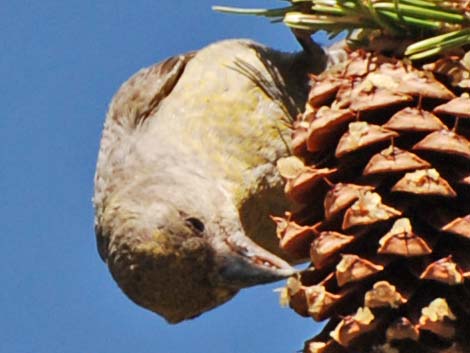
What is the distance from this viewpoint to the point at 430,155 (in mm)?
2010

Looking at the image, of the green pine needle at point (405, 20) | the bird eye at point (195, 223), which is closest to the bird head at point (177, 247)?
the bird eye at point (195, 223)

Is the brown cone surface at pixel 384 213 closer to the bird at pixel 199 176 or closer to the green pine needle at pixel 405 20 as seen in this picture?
the green pine needle at pixel 405 20

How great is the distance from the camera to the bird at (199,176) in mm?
3191

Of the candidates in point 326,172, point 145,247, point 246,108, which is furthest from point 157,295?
point 326,172

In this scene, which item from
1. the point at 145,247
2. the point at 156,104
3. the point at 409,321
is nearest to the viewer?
the point at 409,321

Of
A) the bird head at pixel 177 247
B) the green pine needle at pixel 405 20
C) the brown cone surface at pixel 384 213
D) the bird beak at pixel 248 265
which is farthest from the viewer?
the bird head at pixel 177 247

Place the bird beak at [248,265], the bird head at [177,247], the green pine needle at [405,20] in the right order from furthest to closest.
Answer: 1. the bird head at [177,247]
2. the bird beak at [248,265]
3. the green pine needle at [405,20]

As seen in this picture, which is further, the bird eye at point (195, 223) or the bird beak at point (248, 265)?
the bird eye at point (195, 223)

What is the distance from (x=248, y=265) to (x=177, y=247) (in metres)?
0.26

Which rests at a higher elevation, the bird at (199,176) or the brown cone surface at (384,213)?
the brown cone surface at (384,213)

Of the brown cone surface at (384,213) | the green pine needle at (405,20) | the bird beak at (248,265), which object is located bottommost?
the bird beak at (248,265)

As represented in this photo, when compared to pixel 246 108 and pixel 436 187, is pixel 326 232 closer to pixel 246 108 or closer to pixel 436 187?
pixel 436 187

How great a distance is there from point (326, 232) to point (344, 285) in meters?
0.10

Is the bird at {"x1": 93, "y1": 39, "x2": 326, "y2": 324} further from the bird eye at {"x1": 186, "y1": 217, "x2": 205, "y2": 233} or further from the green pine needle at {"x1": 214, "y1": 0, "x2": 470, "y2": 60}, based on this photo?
the green pine needle at {"x1": 214, "y1": 0, "x2": 470, "y2": 60}
